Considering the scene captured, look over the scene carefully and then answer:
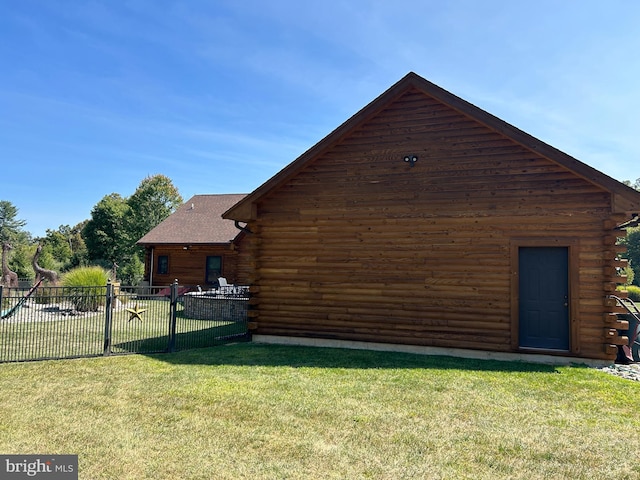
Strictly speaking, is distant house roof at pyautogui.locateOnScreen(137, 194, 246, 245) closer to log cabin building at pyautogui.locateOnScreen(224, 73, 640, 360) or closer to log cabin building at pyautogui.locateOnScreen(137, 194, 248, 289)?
log cabin building at pyautogui.locateOnScreen(137, 194, 248, 289)

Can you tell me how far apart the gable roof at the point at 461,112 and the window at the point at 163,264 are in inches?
596

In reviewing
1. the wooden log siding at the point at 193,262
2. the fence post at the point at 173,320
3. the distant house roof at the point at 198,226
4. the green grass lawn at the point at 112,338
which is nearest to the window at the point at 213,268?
the wooden log siding at the point at 193,262

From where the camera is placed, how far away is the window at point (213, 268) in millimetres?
22359

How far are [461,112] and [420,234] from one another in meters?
2.98

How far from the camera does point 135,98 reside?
46.0 feet

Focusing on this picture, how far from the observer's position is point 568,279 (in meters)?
7.87

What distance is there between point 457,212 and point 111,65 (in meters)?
10.7

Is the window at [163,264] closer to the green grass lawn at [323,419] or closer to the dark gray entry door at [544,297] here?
the green grass lawn at [323,419]

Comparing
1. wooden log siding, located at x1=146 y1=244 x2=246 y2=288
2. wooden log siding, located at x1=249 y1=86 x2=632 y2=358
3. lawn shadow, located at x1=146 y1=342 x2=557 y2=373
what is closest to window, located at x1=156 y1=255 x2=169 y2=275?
wooden log siding, located at x1=146 y1=244 x2=246 y2=288

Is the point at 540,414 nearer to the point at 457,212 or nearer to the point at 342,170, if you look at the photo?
the point at 457,212

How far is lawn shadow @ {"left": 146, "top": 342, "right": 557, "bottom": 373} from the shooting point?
24.5ft

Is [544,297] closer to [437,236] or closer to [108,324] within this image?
[437,236]

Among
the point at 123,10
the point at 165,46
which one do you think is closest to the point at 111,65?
the point at 165,46

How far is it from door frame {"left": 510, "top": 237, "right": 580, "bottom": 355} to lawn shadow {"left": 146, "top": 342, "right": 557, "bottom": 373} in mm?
677
